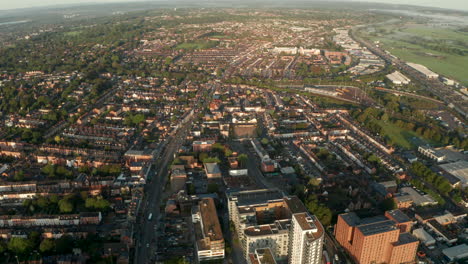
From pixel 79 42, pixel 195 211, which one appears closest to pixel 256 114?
pixel 195 211

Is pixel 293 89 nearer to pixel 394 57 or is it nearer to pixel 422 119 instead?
pixel 422 119

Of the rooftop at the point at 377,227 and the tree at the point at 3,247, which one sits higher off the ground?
the rooftop at the point at 377,227

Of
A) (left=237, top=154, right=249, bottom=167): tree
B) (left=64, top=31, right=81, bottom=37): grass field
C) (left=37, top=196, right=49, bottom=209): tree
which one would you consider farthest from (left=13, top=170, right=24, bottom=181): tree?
(left=64, top=31, right=81, bottom=37): grass field

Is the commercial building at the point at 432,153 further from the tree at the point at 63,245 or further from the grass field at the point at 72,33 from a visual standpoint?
the grass field at the point at 72,33

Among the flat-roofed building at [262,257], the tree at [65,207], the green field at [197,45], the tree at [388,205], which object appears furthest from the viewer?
the green field at [197,45]

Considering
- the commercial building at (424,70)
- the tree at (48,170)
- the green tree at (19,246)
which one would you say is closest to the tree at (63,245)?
the green tree at (19,246)

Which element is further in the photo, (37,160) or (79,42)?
(79,42)

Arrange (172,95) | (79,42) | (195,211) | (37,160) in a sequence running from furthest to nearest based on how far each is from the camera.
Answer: (79,42) → (172,95) → (37,160) → (195,211)
